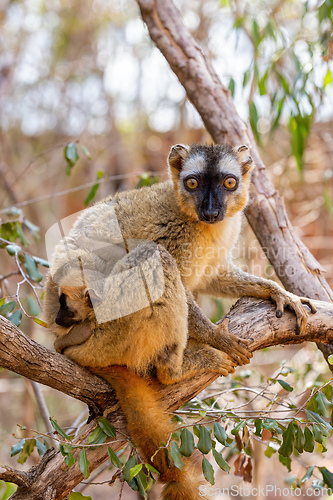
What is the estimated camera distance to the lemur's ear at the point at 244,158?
3.97 metres

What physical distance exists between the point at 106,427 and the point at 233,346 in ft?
3.60

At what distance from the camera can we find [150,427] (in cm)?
293

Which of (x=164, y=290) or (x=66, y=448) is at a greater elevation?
(x=164, y=290)

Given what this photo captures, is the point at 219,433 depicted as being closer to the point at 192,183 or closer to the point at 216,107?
the point at 192,183

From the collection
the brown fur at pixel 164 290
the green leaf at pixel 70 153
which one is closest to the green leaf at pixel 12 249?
the brown fur at pixel 164 290

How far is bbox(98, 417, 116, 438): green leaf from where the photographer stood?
112 inches

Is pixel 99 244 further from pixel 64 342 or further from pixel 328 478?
pixel 328 478

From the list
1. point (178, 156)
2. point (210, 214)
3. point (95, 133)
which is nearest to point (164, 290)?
point (210, 214)

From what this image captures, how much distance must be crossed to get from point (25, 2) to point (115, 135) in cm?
334

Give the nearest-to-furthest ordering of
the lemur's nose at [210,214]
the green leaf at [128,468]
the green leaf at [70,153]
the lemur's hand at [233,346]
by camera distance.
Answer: the green leaf at [128,468], the lemur's hand at [233,346], the lemur's nose at [210,214], the green leaf at [70,153]

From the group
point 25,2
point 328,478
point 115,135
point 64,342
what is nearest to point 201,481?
point 328,478

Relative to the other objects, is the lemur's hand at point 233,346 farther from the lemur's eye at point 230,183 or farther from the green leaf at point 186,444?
the lemur's eye at point 230,183

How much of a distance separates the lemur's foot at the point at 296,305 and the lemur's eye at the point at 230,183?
966 mm

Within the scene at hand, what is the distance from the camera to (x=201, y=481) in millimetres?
2891
